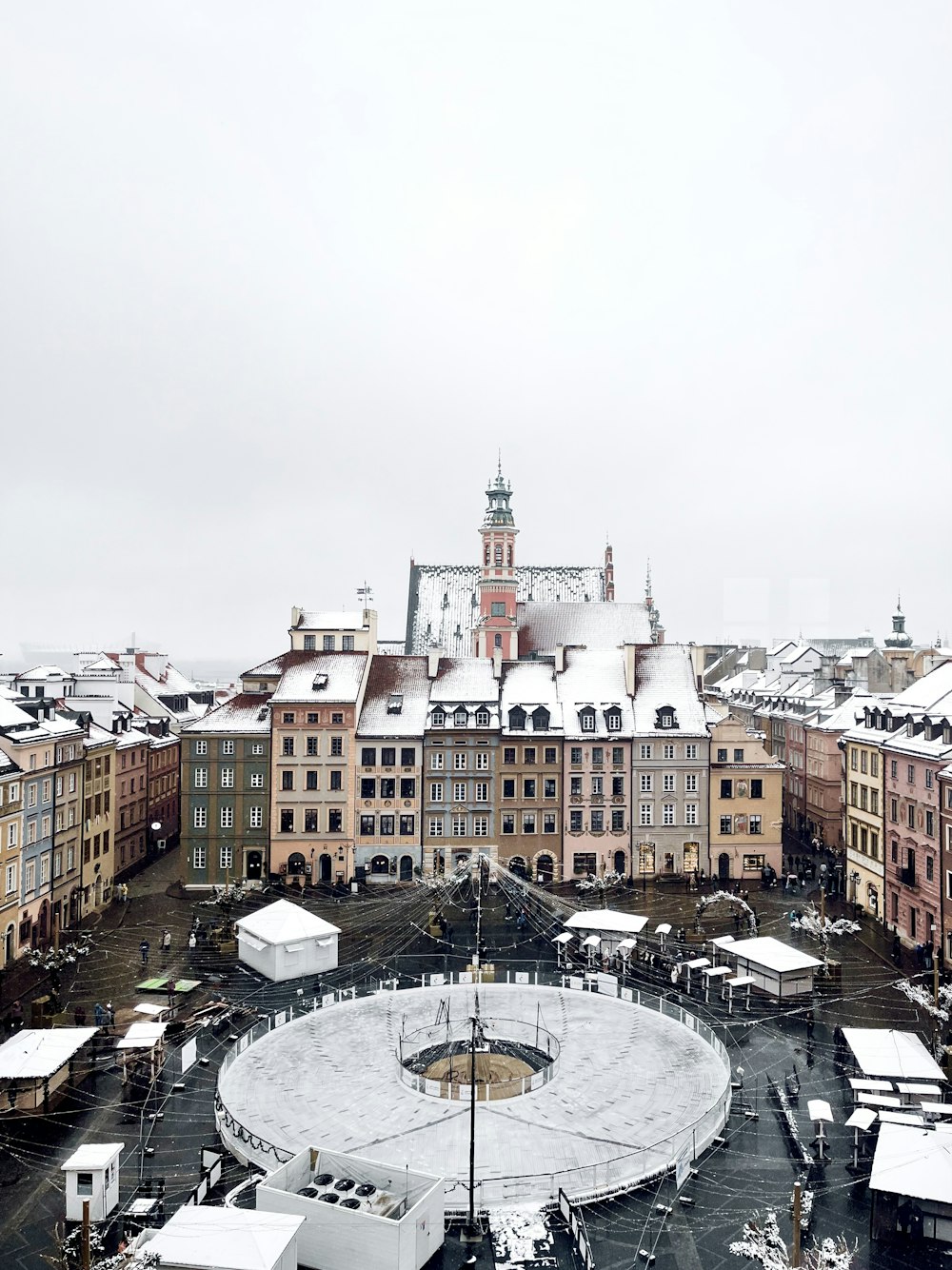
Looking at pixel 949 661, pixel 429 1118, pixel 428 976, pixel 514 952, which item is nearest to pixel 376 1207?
pixel 429 1118

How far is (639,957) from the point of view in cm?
4678

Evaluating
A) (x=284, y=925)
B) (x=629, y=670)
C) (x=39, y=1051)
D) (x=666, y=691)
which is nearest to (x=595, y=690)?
(x=629, y=670)

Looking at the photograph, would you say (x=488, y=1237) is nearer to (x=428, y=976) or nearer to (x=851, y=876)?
(x=428, y=976)

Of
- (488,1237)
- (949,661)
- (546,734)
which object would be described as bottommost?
(488,1237)

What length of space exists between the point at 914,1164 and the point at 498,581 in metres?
71.2

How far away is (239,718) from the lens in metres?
66.6

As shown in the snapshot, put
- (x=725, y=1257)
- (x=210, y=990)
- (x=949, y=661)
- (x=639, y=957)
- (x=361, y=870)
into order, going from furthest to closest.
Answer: (x=361, y=870)
(x=949, y=661)
(x=639, y=957)
(x=210, y=990)
(x=725, y=1257)

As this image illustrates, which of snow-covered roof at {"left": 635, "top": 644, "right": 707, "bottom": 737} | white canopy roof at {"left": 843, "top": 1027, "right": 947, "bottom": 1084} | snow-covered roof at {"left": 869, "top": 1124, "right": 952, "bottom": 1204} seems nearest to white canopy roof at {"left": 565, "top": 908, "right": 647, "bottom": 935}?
white canopy roof at {"left": 843, "top": 1027, "right": 947, "bottom": 1084}

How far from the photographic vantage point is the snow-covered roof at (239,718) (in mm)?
65375

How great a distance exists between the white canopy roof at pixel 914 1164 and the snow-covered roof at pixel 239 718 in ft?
156

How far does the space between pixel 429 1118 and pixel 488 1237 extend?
245 inches

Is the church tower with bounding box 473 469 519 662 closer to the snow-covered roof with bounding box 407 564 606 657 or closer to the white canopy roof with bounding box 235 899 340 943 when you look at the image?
the snow-covered roof with bounding box 407 564 606 657

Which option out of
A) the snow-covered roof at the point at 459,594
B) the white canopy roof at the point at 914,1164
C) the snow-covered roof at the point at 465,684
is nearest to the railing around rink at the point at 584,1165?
the white canopy roof at the point at 914,1164

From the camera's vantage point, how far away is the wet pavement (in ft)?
82.0
